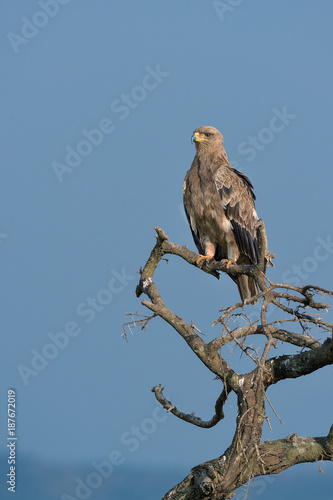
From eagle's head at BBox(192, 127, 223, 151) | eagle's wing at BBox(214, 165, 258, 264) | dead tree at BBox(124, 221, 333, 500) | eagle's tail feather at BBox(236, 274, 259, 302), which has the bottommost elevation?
dead tree at BBox(124, 221, 333, 500)

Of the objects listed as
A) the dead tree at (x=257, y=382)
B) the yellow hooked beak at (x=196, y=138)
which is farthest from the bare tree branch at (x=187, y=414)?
the yellow hooked beak at (x=196, y=138)

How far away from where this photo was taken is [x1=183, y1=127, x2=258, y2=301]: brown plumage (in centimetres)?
797

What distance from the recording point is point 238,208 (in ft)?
26.3

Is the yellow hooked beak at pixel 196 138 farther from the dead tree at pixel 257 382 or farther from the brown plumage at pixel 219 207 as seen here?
the dead tree at pixel 257 382

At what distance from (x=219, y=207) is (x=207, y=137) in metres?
0.95

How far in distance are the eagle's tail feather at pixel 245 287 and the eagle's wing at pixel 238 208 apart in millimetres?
233

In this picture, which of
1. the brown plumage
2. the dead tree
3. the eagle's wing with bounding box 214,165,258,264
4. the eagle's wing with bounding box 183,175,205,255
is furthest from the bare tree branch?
the eagle's wing with bounding box 183,175,205,255

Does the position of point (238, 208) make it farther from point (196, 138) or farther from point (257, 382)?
point (257, 382)

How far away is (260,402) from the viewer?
5.71m

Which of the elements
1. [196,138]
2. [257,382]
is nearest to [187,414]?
[257,382]

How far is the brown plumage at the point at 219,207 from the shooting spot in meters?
7.97

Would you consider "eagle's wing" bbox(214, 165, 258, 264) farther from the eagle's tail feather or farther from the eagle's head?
the eagle's head

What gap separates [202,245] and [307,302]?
256 centimetres

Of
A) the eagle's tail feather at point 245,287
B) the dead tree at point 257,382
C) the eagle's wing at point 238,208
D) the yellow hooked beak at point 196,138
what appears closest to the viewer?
the dead tree at point 257,382
